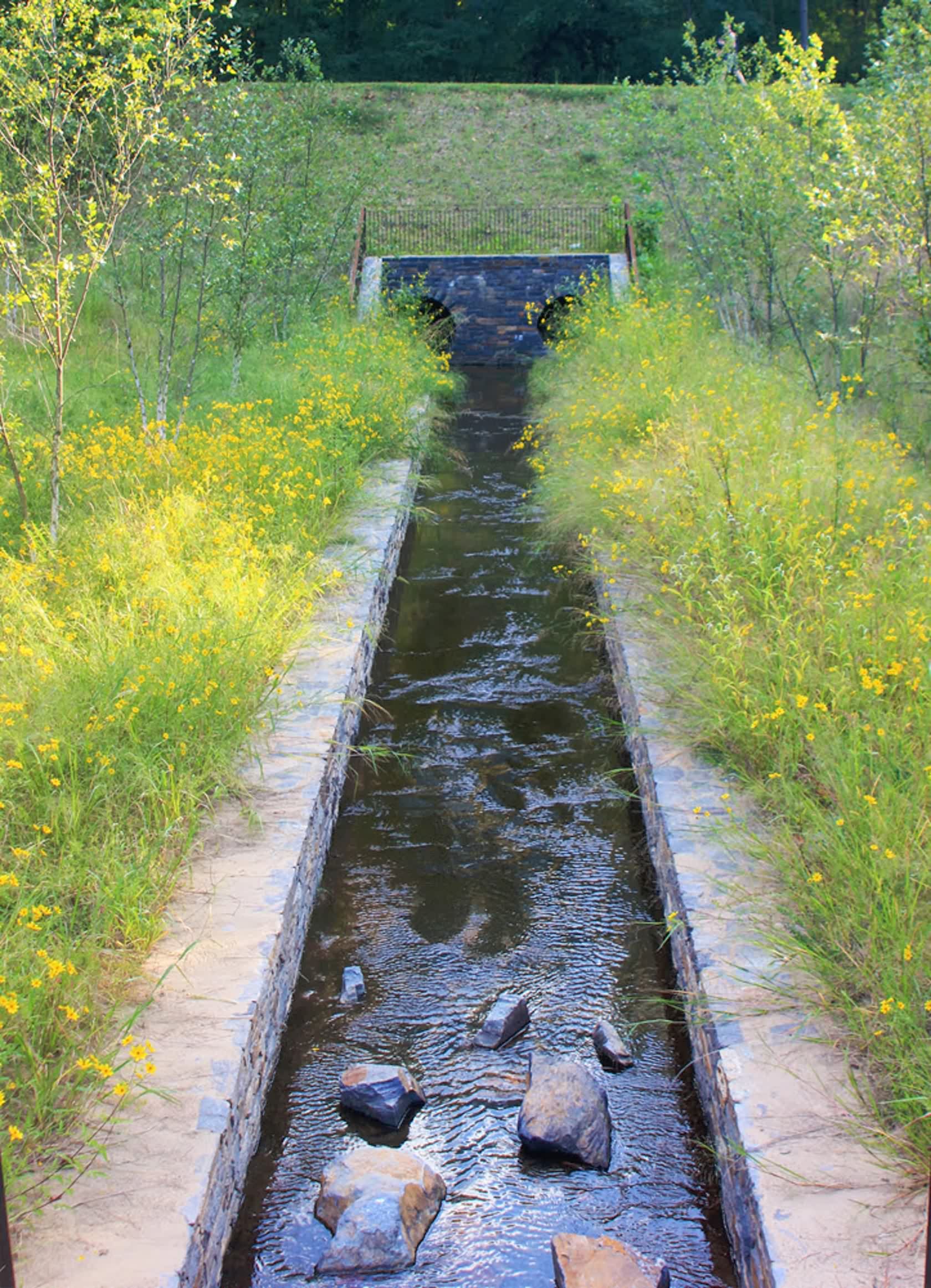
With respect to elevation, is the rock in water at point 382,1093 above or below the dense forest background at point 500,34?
below

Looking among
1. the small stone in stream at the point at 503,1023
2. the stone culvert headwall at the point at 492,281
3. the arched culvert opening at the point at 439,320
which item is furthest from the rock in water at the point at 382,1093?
the stone culvert headwall at the point at 492,281

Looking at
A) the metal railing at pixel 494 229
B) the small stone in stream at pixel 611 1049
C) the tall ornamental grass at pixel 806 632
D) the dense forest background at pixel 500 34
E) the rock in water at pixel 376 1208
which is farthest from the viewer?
the dense forest background at pixel 500 34

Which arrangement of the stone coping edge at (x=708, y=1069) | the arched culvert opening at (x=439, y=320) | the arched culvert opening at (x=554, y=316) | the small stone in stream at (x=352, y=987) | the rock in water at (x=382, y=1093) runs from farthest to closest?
the arched culvert opening at (x=439, y=320) < the arched culvert opening at (x=554, y=316) < the small stone in stream at (x=352, y=987) < the rock in water at (x=382, y=1093) < the stone coping edge at (x=708, y=1069)

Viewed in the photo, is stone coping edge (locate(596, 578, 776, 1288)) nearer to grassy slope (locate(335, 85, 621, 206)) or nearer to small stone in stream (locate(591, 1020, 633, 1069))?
small stone in stream (locate(591, 1020, 633, 1069))

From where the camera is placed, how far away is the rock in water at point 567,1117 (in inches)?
141

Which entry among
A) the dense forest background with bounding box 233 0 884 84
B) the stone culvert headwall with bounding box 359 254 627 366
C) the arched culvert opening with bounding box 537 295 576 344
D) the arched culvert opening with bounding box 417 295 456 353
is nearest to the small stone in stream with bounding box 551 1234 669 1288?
the arched culvert opening with bounding box 537 295 576 344

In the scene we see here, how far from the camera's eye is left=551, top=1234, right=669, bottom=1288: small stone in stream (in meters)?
3.02

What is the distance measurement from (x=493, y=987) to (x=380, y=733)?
2377 mm

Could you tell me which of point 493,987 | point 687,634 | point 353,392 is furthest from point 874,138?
point 493,987

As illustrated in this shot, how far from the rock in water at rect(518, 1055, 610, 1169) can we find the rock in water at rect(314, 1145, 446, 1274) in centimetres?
34

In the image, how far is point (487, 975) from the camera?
448cm

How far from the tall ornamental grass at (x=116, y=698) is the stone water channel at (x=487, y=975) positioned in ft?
2.32

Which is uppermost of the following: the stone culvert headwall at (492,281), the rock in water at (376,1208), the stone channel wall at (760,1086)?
the stone culvert headwall at (492,281)

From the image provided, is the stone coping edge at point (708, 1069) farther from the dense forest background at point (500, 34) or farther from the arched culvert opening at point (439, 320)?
the dense forest background at point (500, 34)
